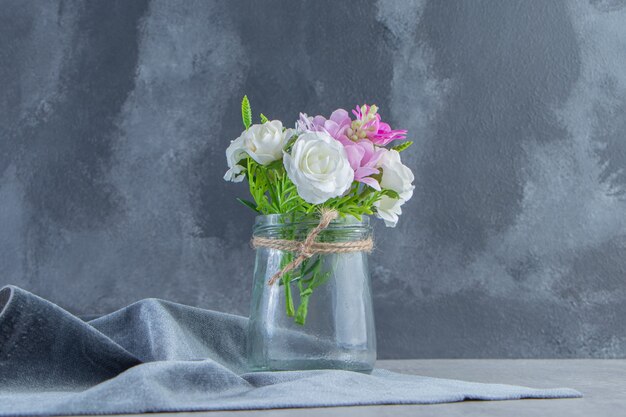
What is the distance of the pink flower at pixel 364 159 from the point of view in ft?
3.10

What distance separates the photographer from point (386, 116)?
5.08 feet

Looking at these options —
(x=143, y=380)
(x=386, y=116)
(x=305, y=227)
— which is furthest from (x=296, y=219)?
(x=386, y=116)

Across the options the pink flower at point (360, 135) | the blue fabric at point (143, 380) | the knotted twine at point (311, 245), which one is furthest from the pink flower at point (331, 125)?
the blue fabric at point (143, 380)

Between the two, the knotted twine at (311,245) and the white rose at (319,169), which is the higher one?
the white rose at (319,169)

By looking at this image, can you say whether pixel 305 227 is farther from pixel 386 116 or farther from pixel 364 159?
pixel 386 116

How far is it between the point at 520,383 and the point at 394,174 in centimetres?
35

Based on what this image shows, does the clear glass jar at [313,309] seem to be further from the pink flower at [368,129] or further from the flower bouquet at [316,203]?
the pink flower at [368,129]

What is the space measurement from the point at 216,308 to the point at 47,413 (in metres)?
0.81

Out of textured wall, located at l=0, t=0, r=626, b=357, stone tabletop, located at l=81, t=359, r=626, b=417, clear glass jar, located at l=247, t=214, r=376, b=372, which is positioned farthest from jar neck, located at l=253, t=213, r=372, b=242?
textured wall, located at l=0, t=0, r=626, b=357

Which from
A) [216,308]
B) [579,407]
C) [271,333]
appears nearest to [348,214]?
[271,333]

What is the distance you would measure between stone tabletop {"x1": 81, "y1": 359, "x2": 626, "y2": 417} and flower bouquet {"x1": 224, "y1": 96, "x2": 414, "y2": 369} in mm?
217

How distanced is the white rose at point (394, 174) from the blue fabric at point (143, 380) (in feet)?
0.79

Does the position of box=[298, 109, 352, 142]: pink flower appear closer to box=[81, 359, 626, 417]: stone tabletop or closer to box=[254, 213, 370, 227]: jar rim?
box=[254, 213, 370, 227]: jar rim

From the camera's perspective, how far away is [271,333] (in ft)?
3.17
